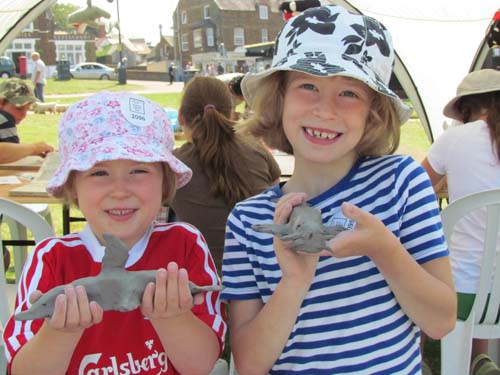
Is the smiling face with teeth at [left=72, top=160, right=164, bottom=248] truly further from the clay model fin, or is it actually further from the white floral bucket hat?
the clay model fin

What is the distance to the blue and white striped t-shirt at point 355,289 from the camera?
125 centimetres

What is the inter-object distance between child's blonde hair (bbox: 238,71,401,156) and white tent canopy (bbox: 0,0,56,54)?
4.41 metres

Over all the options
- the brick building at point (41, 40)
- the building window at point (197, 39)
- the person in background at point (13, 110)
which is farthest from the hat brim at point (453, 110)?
the brick building at point (41, 40)

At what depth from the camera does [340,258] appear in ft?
3.97

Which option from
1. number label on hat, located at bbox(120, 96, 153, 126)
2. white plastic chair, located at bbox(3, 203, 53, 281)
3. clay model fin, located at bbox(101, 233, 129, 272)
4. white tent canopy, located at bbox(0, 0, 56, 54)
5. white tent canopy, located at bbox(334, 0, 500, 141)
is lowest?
white plastic chair, located at bbox(3, 203, 53, 281)

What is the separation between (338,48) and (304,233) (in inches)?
19.2

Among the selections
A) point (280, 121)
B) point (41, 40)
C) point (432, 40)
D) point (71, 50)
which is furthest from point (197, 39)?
point (280, 121)

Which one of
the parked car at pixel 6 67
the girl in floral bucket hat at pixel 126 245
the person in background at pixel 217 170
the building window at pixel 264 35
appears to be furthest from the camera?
the building window at pixel 264 35

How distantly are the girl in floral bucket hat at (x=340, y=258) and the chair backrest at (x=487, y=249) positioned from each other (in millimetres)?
747

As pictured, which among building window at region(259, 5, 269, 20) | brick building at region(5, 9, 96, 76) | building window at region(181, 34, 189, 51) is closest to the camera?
building window at region(259, 5, 269, 20)

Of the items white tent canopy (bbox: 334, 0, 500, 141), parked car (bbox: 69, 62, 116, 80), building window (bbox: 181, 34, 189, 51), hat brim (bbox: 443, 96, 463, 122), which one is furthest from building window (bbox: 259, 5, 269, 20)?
hat brim (bbox: 443, 96, 463, 122)

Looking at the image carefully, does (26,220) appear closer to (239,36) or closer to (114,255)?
(114,255)

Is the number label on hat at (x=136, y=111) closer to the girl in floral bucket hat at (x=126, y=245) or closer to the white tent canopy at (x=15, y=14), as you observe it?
the girl in floral bucket hat at (x=126, y=245)

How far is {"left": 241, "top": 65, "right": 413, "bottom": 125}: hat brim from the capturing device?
1204 mm
